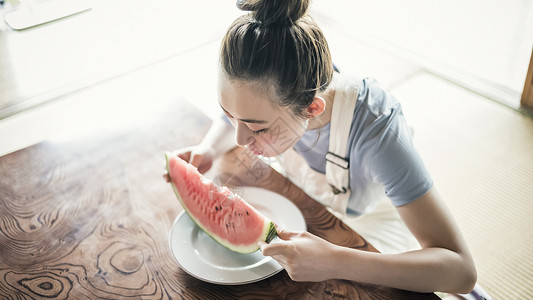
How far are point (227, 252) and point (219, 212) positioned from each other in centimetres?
10

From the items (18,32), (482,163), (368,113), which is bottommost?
(482,163)

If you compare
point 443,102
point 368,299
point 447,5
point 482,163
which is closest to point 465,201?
point 482,163

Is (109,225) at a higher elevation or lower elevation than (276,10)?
lower

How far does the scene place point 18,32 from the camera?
8.82 ft

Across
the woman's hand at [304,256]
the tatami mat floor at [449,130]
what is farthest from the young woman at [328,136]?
the tatami mat floor at [449,130]

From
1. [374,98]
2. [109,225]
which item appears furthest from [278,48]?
[109,225]

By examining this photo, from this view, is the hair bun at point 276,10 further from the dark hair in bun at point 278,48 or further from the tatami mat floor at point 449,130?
the tatami mat floor at point 449,130

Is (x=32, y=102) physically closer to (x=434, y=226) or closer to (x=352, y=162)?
(x=352, y=162)

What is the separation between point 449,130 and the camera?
240cm

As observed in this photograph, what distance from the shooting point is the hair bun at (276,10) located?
0.91 m

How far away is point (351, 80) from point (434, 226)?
41 centimetres

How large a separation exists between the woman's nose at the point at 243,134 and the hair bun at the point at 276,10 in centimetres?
24

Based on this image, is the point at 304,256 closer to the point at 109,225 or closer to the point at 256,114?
the point at 256,114

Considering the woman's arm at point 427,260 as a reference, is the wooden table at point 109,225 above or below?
below
